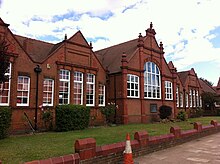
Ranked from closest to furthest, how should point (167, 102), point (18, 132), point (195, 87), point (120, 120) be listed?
point (18, 132), point (120, 120), point (167, 102), point (195, 87)

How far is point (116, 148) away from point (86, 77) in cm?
1349

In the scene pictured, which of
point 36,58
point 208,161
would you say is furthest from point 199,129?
point 36,58

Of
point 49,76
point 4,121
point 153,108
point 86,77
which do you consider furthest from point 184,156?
point 153,108

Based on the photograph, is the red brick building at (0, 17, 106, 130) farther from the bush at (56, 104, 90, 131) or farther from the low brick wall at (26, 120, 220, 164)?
the low brick wall at (26, 120, 220, 164)

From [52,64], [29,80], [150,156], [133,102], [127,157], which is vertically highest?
[52,64]

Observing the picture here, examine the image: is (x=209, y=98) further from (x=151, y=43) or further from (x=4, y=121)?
(x=4, y=121)

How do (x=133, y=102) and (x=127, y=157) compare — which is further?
(x=133, y=102)

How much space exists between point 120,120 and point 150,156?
1320cm

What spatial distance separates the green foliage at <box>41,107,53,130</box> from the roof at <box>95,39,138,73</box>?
906 cm

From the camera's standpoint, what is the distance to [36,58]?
1822cm

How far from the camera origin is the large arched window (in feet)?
81.9

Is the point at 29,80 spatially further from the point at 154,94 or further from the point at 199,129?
the point at 154,94

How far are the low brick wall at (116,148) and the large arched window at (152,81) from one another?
11.9m

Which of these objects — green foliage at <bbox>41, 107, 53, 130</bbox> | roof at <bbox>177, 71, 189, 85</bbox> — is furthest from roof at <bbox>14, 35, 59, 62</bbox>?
roof at <bbox>177, 71, 189, 85</bbox>
